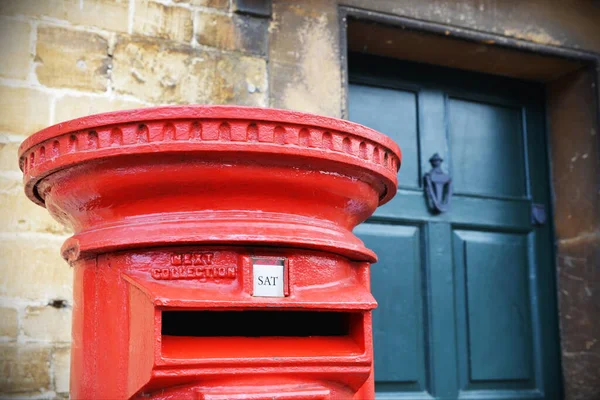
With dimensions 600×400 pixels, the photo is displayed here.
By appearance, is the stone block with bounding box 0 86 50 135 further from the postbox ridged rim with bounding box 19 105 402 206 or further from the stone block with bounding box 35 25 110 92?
the postbox ridged rim with bounding box 19 105 402 206

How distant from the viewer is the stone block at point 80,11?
2.37m

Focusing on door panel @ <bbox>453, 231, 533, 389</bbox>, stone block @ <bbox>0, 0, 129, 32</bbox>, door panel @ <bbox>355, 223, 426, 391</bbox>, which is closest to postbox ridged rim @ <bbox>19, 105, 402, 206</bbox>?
stone block @ <bbox>0, 0, 129, 32</bbox>

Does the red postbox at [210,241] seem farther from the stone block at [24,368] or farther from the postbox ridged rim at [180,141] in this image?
the stone block at [24,368]

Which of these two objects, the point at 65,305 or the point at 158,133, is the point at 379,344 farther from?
the point at 158,133

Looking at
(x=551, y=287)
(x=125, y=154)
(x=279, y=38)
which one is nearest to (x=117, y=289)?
(x=125, y=154)

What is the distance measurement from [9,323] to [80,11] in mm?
1086

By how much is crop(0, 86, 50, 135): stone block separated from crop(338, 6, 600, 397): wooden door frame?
132 centimetres

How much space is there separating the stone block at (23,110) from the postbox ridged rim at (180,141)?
97cm

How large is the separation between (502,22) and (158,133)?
238 centimetres

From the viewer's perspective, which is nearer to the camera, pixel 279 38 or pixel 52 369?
pixel 52 369

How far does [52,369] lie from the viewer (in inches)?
87.7

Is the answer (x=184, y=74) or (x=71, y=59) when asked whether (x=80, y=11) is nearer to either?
(x=71, y=59)

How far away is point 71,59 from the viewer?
2410 millimetres

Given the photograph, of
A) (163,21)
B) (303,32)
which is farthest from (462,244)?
(163,21)
